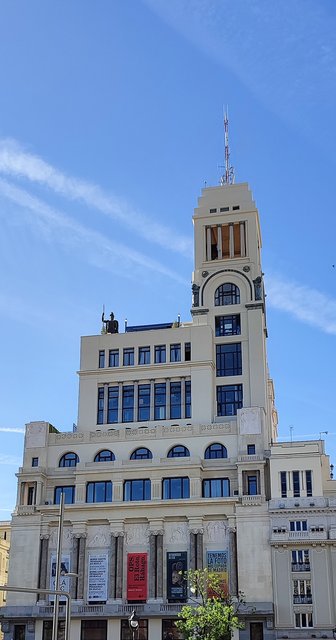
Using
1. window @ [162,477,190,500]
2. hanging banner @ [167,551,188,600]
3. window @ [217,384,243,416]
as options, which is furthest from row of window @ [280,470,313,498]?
hanging banner @ [167,551,188,600]

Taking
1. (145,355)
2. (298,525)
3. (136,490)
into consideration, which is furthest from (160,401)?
(298,525)

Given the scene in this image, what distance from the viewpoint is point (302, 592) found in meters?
81.6

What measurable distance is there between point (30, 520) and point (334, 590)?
115 feet

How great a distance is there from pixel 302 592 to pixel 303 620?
2694 millimetres

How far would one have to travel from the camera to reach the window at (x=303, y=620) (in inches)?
3182

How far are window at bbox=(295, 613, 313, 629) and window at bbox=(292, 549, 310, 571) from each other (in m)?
4.44

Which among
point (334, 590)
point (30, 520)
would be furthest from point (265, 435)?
point (30, 520)

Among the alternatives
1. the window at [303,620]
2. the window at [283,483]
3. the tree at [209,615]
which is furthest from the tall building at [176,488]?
the tree at [209,615]

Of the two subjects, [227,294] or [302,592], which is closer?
[302,592]

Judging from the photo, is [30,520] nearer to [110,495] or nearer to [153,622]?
[110,495]

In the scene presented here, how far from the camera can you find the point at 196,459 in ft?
297

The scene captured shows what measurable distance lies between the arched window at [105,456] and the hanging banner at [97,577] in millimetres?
11207

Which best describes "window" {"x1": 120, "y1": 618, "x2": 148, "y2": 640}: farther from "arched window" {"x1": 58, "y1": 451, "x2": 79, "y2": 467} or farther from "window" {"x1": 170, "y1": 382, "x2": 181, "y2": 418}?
→ "window" {"x1": 170, "y1": 382, "x2": 181, "y2": 418}

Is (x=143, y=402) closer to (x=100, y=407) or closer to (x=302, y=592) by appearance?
(x=100, y=407)
